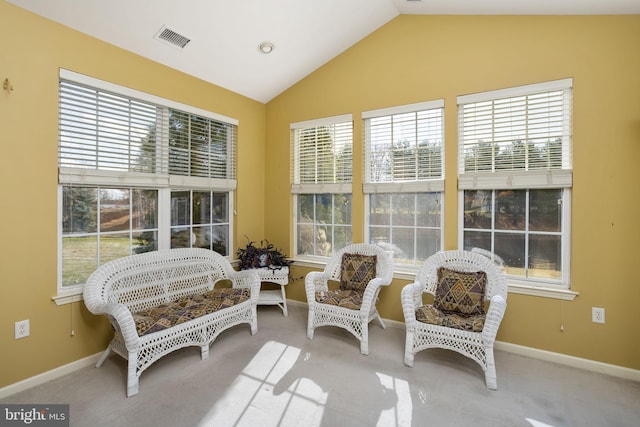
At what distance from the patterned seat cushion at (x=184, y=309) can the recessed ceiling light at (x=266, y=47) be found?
2583 mm

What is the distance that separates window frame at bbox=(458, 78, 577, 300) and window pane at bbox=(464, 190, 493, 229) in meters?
0.05

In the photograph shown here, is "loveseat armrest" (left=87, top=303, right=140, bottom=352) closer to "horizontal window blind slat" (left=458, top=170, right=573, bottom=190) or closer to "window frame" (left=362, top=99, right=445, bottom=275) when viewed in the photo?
"window frame" (left=362, top=99, right=445, bottom=275)

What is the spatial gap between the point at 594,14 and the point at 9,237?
4.88m

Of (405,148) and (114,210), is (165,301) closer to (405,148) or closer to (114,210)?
(114,210)

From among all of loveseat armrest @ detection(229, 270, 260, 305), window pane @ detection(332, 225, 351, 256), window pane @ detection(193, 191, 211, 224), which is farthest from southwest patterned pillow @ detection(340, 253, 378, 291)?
window pane @ detection(193, 191, 211, 224)

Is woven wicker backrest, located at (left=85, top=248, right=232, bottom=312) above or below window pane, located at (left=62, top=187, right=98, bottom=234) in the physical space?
below

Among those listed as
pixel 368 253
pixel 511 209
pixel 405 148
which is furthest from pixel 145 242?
pixel 511 209

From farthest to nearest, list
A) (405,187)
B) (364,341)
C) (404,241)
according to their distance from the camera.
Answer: (404,241) → (405,187) → (364,341)

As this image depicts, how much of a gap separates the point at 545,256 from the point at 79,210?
4166mm

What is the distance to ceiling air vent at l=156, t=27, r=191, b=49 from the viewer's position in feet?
9.15

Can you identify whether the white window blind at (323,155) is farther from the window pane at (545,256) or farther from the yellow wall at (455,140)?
the window pane at (545,256)

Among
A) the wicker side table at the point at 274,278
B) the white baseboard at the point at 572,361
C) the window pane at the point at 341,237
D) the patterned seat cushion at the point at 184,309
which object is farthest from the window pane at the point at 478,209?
the patterned seat cushion at the point at 184,309

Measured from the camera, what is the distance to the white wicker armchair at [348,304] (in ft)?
9.39

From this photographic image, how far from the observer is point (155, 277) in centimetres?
298
